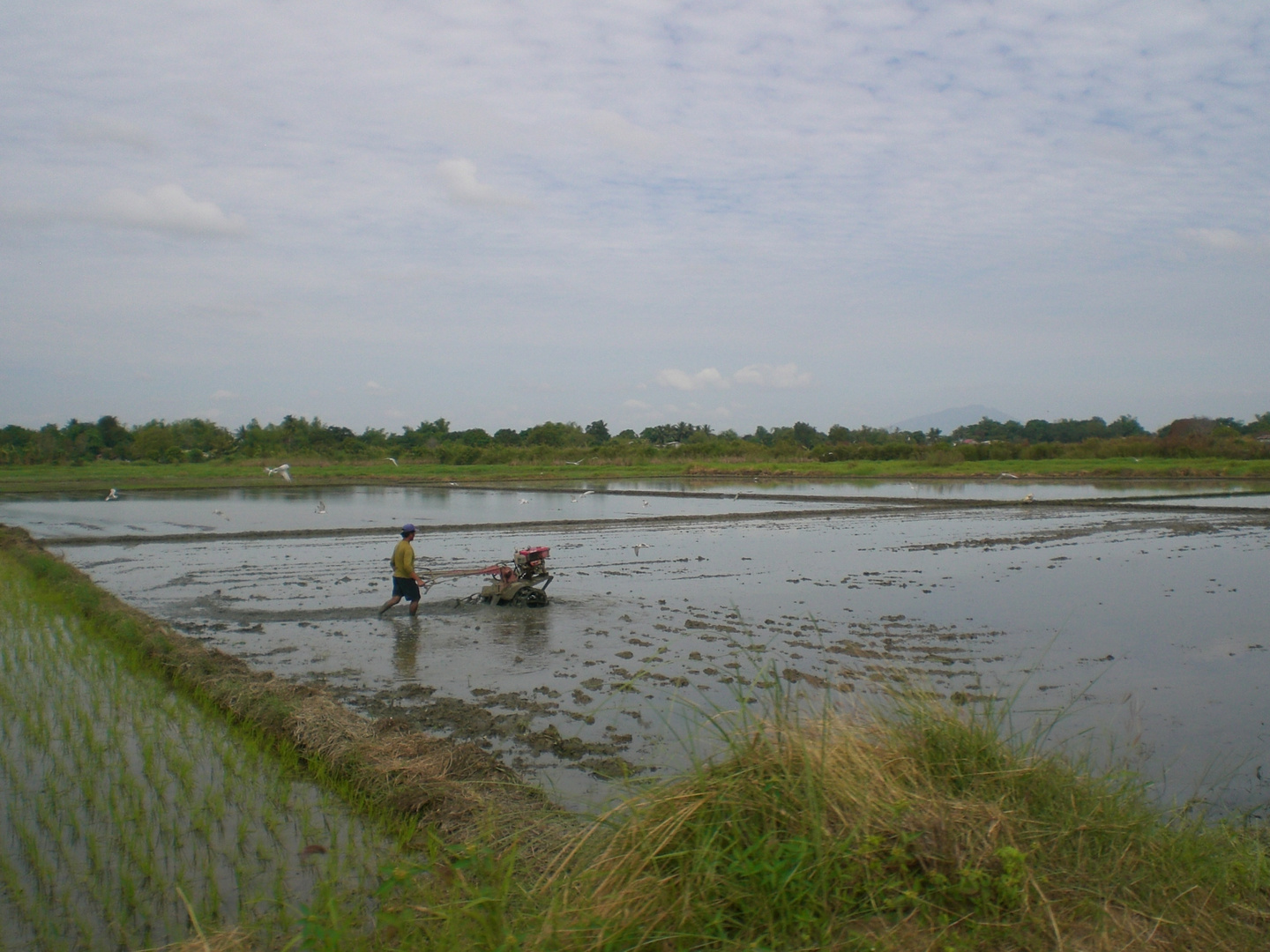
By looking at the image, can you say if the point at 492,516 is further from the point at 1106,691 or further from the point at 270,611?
the point at 1106,691

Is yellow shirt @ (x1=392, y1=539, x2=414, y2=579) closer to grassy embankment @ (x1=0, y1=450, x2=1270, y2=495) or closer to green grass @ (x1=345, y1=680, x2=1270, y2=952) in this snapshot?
green grass @ (x1=345, y1=680, x2=1270, y2=952)

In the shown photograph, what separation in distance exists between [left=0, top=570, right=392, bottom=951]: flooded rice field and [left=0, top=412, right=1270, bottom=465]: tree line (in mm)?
63078

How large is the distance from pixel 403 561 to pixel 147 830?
245 inches

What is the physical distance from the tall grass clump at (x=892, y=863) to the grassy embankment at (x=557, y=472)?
4560 cm

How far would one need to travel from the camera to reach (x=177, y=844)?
4766mm

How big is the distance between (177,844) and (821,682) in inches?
204

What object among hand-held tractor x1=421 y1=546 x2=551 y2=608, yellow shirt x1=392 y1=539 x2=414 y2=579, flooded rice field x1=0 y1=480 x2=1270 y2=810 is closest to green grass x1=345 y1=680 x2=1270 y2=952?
flooded rice field x1=0 y1=480 x2=1270 y2=810

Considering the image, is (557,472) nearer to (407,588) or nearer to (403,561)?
(407,588)

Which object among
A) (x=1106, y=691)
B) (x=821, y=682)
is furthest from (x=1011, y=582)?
(x=821, y=682)

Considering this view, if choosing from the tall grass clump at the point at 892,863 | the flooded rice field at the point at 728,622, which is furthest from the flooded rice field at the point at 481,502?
the tall grass clump at the point at 892,863

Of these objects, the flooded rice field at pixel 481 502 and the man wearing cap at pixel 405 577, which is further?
the flooded rice field at pixel 481 502

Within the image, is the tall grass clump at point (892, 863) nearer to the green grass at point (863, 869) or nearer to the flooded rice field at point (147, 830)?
the green grass at point (863, 869)

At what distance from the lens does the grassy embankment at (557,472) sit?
47.8m

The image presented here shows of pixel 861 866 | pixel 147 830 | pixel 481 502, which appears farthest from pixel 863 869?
pixel 481 502
